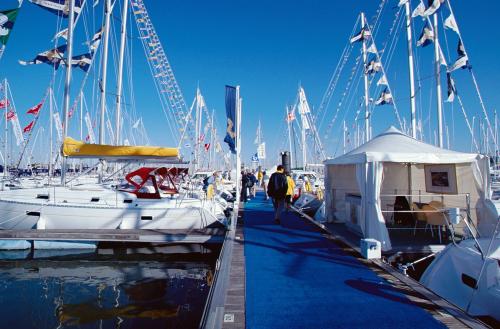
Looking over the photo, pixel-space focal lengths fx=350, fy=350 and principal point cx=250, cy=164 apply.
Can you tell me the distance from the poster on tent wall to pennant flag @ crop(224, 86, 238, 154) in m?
8.11

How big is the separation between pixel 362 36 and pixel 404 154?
645 inches

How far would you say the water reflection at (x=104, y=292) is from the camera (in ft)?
25.1

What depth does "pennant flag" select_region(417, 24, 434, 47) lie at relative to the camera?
18281 millimetres

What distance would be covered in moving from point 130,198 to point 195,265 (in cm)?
383

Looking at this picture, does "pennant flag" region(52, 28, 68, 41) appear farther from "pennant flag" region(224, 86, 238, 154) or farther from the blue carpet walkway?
the blue carpet walkway

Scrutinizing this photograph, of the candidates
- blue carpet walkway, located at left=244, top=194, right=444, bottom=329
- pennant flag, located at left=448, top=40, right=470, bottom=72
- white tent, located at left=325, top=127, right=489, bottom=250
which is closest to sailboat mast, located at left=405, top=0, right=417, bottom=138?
pennant flag, located at left=448, top=40, right=470, bottom=72

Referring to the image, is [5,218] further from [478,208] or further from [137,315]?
[478,208]

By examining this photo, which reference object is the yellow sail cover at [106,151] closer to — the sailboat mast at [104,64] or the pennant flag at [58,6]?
the sailboat mast at [104,64]

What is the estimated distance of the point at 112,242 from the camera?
1324cm

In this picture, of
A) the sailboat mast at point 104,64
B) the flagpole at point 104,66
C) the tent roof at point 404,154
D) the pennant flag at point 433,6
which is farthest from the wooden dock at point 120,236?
the pennant flag at point 433,6

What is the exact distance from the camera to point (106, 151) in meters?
13.0

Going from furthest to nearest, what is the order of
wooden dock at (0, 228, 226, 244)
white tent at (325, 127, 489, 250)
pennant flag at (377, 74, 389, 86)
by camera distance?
pennant flag at (377, 74, 389, 86) → wooden dock at (0, 228, 226, 244) → white tent at (325, 127, 489, 250)

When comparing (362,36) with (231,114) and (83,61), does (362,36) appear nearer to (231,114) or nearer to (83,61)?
(231,114)

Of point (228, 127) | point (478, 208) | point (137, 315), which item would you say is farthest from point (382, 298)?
point (228, 127)
